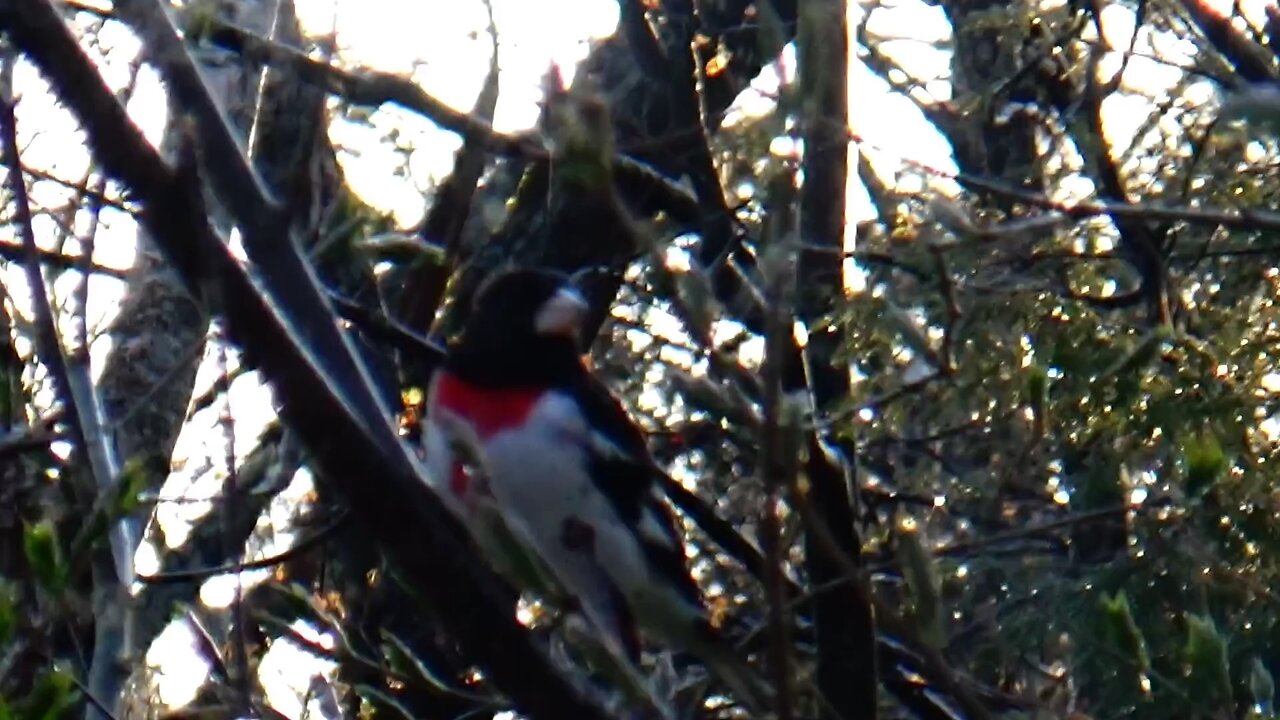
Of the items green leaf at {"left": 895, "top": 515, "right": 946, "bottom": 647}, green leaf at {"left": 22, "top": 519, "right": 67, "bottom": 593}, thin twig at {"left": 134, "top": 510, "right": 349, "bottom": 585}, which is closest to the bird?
thin twig at {"left": 134, "top": 510, "right": 349, "bottom": 585}

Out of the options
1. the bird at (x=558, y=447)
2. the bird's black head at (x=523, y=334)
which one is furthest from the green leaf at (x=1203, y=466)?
the bird's black head at (x=523, y=334)

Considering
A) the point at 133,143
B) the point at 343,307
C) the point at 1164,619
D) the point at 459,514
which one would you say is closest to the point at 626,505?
the point at 343,307

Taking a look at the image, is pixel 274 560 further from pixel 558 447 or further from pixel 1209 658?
pixel 1209 658

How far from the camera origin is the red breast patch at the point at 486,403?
3227 mm

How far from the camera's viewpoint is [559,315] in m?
3.40

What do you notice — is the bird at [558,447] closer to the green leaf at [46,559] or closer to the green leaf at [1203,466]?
the green leaf at [46,559]

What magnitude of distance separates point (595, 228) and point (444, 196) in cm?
49

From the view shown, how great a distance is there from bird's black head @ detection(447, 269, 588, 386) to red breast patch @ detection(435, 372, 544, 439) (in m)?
0.02

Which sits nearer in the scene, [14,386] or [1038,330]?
[14,386]

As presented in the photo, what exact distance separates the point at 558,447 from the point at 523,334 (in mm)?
306

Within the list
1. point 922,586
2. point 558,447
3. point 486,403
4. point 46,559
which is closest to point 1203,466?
point 922,586

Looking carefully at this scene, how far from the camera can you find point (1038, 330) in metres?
2.82

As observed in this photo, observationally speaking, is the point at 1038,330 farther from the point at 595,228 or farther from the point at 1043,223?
the point at 595,228

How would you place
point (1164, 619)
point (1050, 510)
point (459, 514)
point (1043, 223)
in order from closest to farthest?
point (459, 514) < point (1043, 223) < point (1164, 619) < point (1050, 510)
